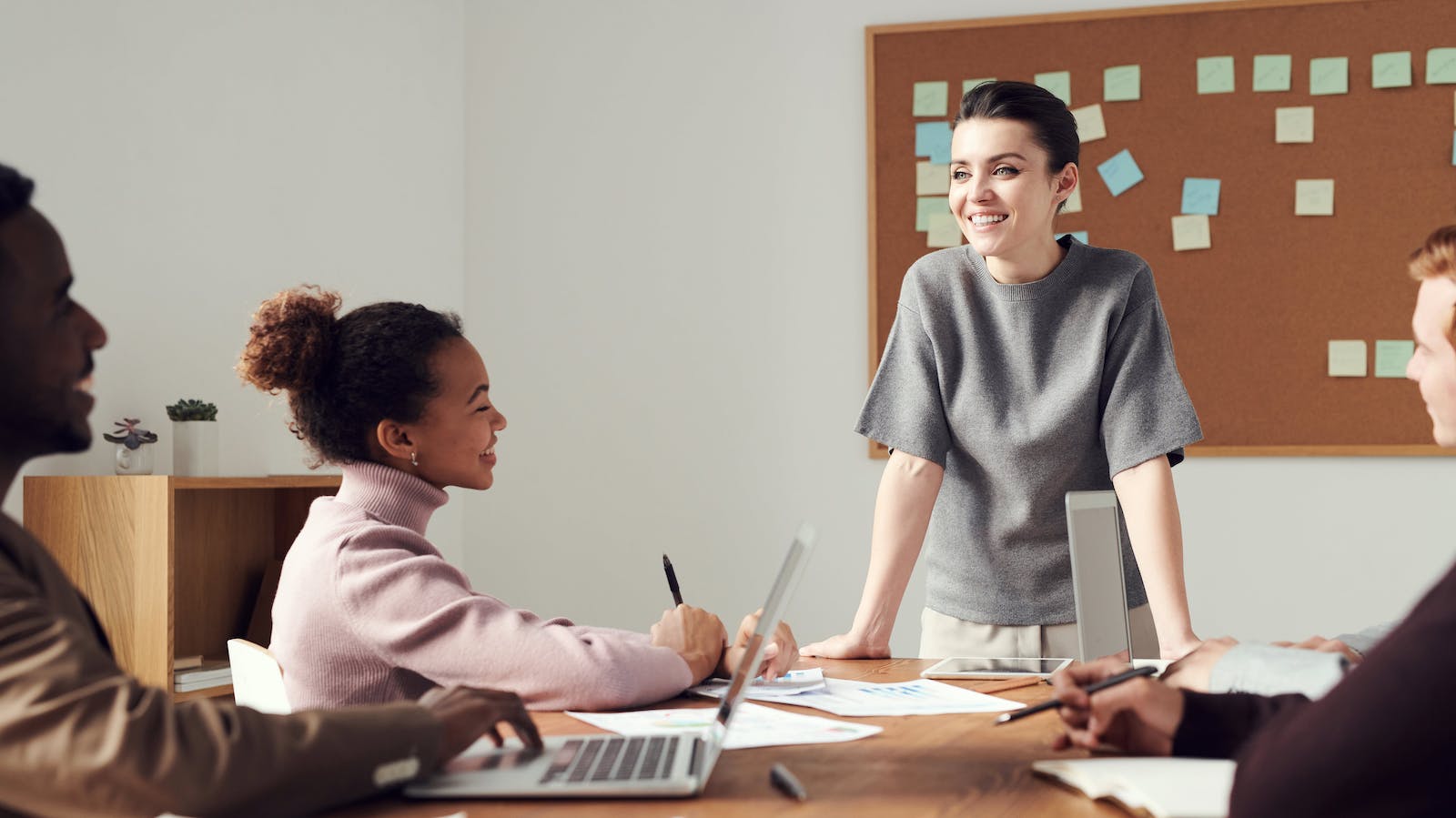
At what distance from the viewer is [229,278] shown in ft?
9.80

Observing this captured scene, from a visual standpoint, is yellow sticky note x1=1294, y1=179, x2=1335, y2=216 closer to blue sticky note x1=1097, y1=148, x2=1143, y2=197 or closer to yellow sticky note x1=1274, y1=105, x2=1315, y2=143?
yellow sticky note x1=1274, y1=105, x2=1315, y2=143

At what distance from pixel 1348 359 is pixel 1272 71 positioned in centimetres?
79

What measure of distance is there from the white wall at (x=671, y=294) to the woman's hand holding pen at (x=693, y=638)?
6.86 ft

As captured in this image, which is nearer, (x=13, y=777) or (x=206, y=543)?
(x=13, y=777)

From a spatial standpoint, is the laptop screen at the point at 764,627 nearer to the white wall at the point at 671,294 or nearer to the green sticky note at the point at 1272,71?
the white wall at the point at 671,294

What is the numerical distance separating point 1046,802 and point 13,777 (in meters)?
0.70

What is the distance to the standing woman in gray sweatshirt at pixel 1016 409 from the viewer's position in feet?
6.07

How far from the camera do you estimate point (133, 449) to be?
2508 millimetres

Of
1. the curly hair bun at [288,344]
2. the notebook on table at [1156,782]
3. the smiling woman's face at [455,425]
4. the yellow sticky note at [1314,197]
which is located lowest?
the notebook on table at [1156,782]

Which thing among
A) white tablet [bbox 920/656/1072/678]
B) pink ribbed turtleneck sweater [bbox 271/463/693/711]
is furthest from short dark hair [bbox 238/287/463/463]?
white tablet [bbox 920/656/1072/678]

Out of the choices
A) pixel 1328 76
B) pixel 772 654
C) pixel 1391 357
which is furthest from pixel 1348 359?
pixel 772 654

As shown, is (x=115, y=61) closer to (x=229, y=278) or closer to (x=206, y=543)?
(x=229, y=278)

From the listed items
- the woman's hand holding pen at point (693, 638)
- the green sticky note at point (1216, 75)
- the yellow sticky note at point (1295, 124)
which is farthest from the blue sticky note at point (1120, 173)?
the woman's hand holding pen at point (693, 638)

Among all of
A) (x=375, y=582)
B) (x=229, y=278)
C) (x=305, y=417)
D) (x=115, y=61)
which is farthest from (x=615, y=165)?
(x=375, y=582)
